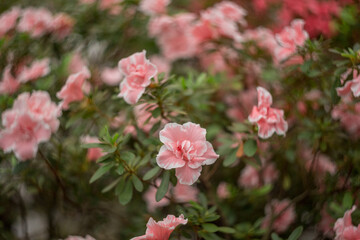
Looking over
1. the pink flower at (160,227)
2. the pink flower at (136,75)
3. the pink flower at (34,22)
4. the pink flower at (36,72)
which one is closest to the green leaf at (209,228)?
the pink flower at (160,227)

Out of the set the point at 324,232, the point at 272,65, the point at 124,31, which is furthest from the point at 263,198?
the point at 124,31

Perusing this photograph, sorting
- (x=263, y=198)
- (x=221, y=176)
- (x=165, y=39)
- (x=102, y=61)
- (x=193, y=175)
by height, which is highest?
(x=193, y=175)

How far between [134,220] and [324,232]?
2.44 ft

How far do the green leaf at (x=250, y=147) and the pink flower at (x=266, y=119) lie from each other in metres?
0.06

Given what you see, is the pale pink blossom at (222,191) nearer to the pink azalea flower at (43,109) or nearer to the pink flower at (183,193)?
the pink flower at (183,193)

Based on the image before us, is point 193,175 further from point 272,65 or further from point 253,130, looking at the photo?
point 272,65

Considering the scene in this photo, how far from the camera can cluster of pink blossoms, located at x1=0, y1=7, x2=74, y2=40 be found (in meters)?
1.50

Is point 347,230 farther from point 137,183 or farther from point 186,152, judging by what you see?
point 137,183

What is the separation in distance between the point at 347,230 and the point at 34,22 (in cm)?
147

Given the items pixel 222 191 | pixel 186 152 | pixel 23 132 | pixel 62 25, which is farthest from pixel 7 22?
pixel 222 191

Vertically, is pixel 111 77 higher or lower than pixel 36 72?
lower

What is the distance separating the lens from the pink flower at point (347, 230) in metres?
0.92

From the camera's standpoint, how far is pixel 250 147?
1070mm

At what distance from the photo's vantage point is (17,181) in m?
1.28
